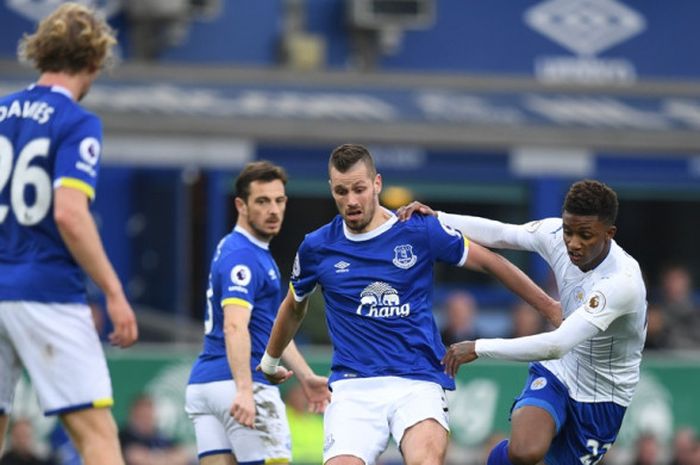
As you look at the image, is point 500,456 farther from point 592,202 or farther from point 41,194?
point 41,194

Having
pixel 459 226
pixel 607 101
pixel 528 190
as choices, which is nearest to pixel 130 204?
pixel 528 190

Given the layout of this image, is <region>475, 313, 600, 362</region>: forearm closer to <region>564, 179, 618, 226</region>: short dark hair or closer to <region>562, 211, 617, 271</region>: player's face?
<region>562, 211, 617, 271</region>: player's face

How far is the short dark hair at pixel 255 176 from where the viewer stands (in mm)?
9609

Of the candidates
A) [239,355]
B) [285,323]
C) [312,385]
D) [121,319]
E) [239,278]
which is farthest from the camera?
[312,385]

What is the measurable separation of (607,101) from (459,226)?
11.9 metres

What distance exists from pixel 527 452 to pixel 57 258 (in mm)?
2945

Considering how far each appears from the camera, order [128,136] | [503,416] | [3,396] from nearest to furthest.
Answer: [3,396]
[503,416]
[128,136]

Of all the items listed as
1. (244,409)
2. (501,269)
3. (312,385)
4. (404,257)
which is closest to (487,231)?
(501,269)

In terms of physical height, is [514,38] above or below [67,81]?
above

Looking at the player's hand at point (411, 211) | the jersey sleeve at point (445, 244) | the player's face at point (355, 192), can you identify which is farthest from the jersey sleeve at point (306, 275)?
the jersey sleeve at point (445, 244)

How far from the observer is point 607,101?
67.3ft

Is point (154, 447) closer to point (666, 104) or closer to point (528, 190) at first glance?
point (528, 190)

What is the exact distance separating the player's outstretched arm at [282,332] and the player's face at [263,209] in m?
0.72

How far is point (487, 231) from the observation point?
899 centimetres
